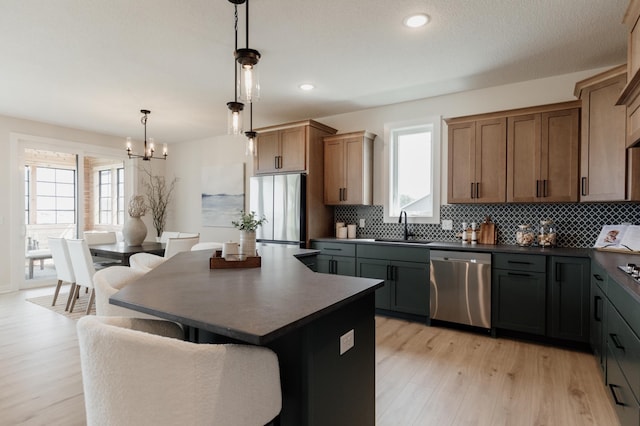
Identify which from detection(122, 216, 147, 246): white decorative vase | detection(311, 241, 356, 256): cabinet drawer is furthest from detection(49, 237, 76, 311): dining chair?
detection(311, 241, 356, 256): cabinet drawer

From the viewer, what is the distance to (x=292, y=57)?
3279mm

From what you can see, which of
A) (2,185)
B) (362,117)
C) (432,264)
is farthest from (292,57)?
(2,185)

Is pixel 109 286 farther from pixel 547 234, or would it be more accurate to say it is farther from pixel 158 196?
pixel 158 196

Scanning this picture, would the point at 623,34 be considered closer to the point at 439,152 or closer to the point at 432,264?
the point at 439,152

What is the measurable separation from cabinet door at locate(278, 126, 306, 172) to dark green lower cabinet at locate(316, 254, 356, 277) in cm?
123

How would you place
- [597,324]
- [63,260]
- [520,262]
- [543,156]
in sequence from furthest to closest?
[63,260] → [543,156] → [520,262] → [597,324]

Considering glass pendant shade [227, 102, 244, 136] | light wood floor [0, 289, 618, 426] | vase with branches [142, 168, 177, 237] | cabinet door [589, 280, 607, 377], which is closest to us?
light wood floor [0, 289, 618, 426]

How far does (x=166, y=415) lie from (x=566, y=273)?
11.0 feet

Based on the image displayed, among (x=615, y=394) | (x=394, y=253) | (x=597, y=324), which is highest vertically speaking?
(x=394, y=253)

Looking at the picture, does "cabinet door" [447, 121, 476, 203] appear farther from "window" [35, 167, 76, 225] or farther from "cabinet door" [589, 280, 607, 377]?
"window" [35, 167, 76, 225]

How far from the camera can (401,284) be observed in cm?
399

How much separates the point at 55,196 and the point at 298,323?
6.60 m

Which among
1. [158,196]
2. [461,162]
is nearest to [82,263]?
[158,196]

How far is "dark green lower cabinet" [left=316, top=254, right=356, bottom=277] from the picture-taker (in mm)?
4328
